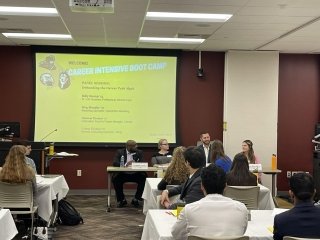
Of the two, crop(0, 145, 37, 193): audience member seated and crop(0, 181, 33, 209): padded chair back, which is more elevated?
crop(0, 145, 37, 193): audience member seated

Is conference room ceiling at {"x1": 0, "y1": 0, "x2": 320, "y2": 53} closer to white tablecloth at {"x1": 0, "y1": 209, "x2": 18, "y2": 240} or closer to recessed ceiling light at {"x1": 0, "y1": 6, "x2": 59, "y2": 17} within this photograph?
recessed ceiling light at {"x1": 0, "y1": 6, "x2": 59, "y2": 17}

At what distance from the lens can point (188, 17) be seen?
6734 mm

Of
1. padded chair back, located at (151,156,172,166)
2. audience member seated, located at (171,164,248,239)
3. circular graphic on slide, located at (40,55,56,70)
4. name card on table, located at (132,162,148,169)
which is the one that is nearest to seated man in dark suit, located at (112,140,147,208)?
padded chair back, located at (151,156,172,166)

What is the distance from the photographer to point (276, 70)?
9.90 meters

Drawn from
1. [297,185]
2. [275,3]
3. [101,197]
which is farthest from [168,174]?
[101,197]

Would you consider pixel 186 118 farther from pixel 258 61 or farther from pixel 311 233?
pixel 311 233

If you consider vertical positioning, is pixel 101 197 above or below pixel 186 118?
below

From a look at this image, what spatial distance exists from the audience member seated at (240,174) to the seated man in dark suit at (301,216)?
248 cm

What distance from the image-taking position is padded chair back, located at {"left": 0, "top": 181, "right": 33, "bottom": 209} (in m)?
5.70

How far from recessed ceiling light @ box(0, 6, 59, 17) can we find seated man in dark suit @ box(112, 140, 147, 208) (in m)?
3.00

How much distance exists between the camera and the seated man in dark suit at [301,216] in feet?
9.41

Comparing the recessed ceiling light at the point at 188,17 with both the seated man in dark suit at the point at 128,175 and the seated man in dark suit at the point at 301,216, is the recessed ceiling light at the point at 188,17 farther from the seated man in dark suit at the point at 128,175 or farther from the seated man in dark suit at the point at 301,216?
the seated man in dark suit at the point at 301,216

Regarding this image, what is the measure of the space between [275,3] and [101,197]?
18.3 feet

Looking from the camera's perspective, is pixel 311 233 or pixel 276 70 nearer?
pixel 311 233
